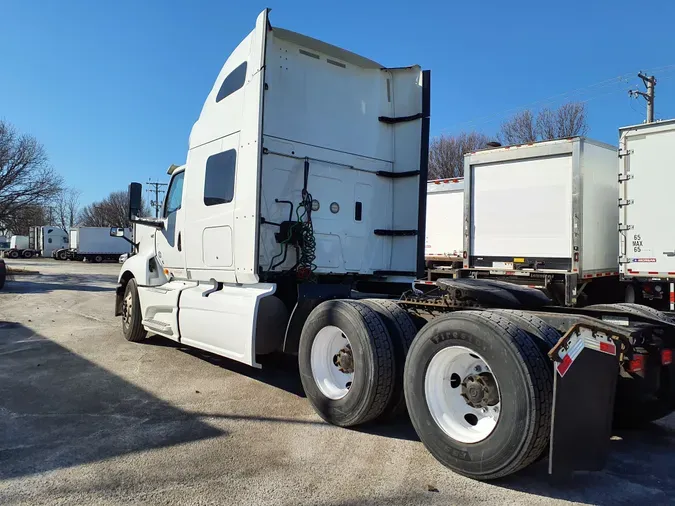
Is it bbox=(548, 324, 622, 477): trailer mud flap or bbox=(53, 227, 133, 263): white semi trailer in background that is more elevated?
bbox=(53, 227, 133, 263): white semi trailer in background

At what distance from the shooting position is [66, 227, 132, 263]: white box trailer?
48875mm

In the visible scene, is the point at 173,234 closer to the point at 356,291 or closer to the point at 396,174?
the point at 356,291

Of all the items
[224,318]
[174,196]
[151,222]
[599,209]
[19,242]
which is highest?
[19,242]

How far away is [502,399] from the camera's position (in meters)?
3.19

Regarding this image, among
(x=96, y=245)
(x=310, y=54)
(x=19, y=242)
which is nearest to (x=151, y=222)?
(x=310, y=54)

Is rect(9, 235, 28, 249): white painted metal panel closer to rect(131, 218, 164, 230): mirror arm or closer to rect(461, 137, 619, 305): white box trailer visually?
rect(131, 218, 164, 230): mirror arm

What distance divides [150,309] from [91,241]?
46.8 m

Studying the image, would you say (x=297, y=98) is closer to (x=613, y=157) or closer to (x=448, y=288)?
(x=448, y=288)

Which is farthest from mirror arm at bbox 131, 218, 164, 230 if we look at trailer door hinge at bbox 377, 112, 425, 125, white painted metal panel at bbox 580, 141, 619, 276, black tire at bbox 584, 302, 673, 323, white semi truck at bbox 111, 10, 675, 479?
white painted metal panel at bbox 580, 141, 619, 276

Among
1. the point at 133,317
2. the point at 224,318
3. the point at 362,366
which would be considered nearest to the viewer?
the point at 362,366

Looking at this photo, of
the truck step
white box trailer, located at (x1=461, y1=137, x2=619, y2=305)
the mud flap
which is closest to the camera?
the mud flap

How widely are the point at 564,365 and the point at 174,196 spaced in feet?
19.3

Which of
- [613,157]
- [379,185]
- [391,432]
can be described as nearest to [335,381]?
[391,432]

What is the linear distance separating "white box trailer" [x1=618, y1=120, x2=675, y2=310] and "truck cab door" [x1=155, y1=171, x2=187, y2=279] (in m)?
7.64
